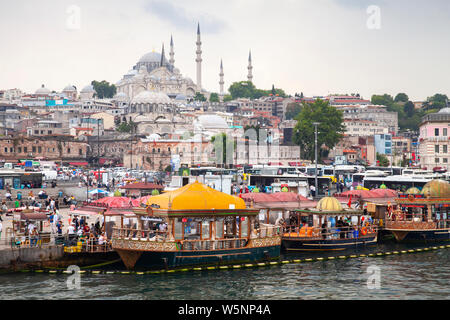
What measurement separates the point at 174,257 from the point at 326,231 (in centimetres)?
629

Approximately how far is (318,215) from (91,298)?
30.0 feet

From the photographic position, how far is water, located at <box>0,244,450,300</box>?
16.7m

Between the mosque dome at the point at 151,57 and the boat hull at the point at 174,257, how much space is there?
140 m

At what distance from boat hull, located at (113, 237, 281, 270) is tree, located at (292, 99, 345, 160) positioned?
Result: 5898 cm

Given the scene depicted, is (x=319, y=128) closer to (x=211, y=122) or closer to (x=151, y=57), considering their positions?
(x=211, y=122)

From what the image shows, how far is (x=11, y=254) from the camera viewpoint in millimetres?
19141

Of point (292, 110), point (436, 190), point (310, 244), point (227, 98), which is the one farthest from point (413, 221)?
point (227, 98)

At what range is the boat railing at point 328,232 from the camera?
22.8 metres

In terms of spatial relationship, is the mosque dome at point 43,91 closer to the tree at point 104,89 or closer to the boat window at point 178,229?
the tree at point 104,89

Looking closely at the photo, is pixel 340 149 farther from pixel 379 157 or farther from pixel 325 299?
pixel 325 299

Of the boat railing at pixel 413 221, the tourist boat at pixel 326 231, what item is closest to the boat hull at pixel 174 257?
the tourist boat at pixel 326 231

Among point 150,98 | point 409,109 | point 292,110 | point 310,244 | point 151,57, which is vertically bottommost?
point 310,244

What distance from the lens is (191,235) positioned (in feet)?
65.7

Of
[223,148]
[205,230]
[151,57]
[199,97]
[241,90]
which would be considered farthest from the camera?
[241,90]
